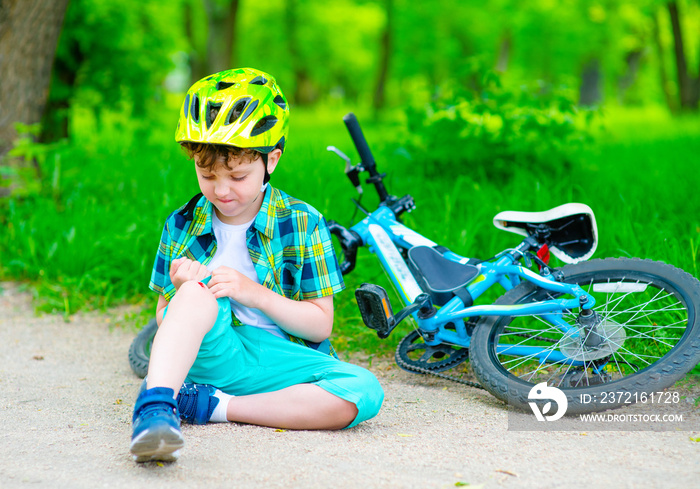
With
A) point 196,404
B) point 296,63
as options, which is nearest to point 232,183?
point 196,404

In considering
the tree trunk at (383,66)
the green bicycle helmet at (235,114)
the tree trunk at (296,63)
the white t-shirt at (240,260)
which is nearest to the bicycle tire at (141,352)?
the white t-shirt at (240,260)

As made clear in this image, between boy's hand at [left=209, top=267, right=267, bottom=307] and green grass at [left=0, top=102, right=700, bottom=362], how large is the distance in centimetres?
126

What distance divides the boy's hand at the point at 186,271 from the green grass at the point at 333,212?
1.32m

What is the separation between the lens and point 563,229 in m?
2.67

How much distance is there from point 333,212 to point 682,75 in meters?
13.3

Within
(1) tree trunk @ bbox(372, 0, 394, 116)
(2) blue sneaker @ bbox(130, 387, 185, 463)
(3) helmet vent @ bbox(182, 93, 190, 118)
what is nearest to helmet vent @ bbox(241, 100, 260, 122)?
(3) helmet vent @ bbox(182, 93, 190, 118)

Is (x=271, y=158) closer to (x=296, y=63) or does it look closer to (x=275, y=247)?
(x=275, y=247)

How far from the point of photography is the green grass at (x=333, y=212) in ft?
11.9

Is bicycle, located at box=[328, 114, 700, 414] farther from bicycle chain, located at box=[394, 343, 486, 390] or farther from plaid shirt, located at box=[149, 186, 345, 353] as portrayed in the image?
plaid shirt, located at box=[149, 186, 345, 353]

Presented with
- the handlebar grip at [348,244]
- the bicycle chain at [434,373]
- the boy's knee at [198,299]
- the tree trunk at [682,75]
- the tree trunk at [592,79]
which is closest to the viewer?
the boy's knee at [198,299]

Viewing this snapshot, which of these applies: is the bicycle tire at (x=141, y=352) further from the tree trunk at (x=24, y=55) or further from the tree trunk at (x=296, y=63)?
the tree trunk at (x=296, y=63)

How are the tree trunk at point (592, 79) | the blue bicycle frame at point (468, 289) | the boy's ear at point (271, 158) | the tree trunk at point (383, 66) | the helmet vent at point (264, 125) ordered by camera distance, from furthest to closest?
the tree trunk at point (592, 79) < the tree trunk at point (383, 66) < the blue bicycle frame at point (468, 289) < the boy's ear at point (271, 158) < the helmet vent at point (264, 125)

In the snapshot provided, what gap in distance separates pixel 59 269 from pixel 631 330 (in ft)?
11.2

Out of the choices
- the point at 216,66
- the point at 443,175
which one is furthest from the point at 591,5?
the point at 443,175
